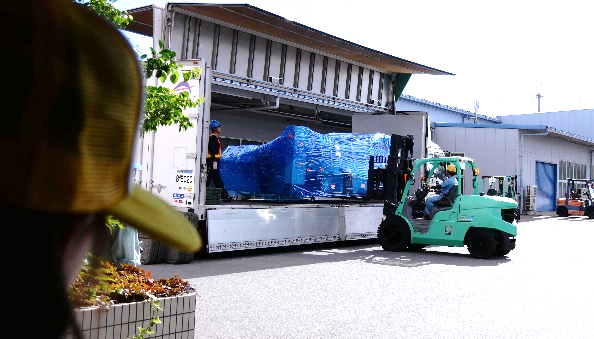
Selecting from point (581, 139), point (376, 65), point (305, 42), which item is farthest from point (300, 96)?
point (581, 139)

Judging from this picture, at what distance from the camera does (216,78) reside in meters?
13.5

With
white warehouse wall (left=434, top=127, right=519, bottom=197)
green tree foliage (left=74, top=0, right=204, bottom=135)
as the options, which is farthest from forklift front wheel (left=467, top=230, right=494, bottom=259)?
white warehouse wall (left=434, top=127, right=519, bottom=197)

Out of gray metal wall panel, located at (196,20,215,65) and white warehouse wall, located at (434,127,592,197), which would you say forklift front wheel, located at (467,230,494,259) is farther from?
white warehouse wall, located at (434,127,592,197)

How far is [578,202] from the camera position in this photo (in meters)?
36.5

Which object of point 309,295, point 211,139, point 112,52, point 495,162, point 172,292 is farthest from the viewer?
point 495,162

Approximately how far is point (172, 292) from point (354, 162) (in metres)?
11.0

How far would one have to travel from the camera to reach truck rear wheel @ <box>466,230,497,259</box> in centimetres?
1364

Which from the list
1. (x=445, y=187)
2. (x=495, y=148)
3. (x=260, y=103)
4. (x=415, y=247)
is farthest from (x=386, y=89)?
(x=495, y=148)

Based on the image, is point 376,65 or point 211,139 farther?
point 376,65

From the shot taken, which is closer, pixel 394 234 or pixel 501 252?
pixel 501 252

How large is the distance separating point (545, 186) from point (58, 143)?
1827 inches

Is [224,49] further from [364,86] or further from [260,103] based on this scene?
[364,86]

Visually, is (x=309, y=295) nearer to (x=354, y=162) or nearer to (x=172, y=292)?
(x=172, y=292)

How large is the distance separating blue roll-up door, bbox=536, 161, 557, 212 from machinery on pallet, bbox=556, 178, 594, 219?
4.37 meters
